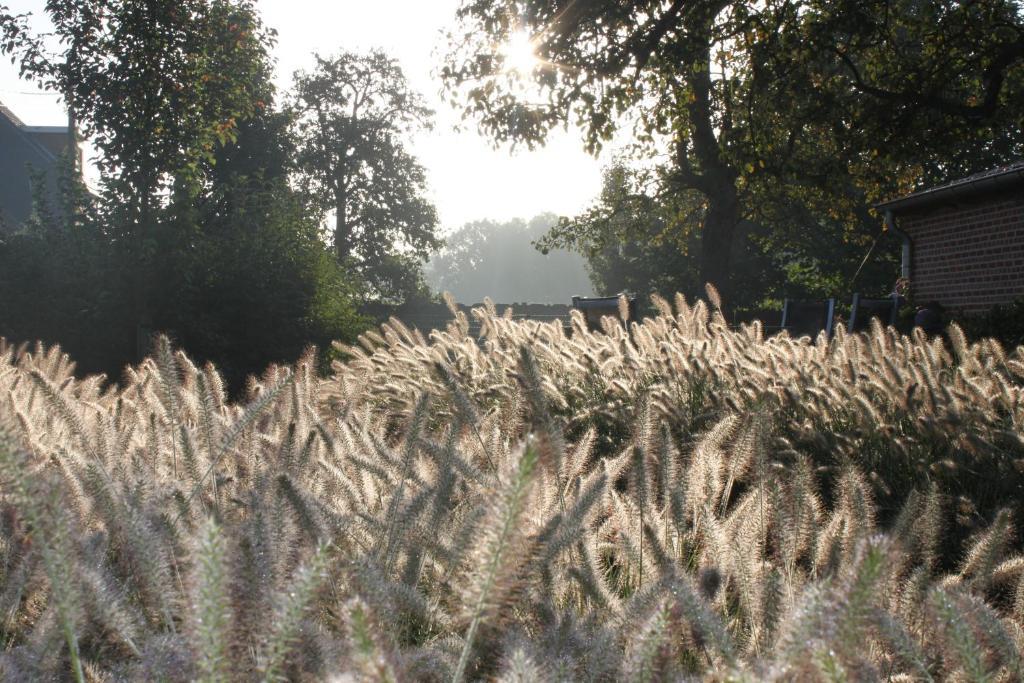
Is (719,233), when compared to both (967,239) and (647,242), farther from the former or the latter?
(647,242)

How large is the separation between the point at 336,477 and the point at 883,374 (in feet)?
8.45

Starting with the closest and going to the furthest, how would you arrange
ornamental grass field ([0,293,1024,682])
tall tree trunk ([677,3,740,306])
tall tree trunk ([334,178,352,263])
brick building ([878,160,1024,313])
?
ornamental grass field ([0,293,1024,682]) < brick building ([878,160,1024,313]) < tall tree trunk ([677,3,740,306]) < tall tree trunk ([334,178,352,263])

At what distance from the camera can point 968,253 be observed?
56.6 ft

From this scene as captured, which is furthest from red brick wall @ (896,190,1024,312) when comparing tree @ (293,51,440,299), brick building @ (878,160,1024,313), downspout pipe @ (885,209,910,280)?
tree @ (293,51,440,299)

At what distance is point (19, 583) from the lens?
4.82ft

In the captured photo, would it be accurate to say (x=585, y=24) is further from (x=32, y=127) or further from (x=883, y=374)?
(x=32, y=127)

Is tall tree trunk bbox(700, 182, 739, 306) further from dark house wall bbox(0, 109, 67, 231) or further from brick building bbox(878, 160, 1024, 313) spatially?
dark house wall bbox(0, 109, 67, 231)

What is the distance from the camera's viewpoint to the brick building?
16.0 meters

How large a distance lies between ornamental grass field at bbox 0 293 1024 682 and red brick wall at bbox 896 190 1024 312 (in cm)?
1427

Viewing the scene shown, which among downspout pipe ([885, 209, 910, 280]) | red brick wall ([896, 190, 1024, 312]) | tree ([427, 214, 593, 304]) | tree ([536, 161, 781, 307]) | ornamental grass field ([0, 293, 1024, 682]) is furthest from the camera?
tree ([427, 214, 593, 304])

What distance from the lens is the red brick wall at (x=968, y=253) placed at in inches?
634

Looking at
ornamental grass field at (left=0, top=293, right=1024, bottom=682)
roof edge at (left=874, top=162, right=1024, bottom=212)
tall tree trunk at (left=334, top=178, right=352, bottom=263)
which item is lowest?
ornamental grass field at (left=0, top=293, right=1024, bottom=682)

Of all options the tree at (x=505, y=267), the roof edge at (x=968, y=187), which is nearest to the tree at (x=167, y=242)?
the roof edge at (x=968, y=187)

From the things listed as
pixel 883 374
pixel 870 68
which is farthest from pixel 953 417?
pixel 870 68
